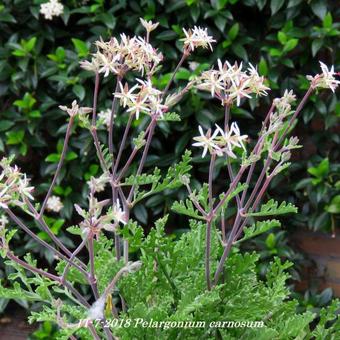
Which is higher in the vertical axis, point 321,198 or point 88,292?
point 321,198

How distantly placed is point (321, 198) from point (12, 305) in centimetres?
114

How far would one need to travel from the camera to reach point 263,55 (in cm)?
177

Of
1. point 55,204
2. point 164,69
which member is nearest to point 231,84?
point 164,69

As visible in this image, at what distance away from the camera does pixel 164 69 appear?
1842 millimetres

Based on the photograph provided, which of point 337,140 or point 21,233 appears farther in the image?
point 21,233

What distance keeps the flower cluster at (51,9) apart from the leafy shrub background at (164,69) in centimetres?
3

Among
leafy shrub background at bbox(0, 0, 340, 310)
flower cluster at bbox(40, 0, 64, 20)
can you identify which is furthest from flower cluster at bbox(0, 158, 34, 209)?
flower cluster at bbox(40, 0, 64, 20)

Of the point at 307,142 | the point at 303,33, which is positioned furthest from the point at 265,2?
the point at 307,142

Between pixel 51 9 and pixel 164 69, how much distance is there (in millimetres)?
400

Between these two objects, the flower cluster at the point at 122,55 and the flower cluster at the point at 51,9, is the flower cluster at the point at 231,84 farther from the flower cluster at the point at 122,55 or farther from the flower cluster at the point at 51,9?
the flower cluster at the point at 51,9

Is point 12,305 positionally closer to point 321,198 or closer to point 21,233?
point 21,233

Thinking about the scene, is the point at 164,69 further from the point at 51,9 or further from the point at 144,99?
the point at 144,99

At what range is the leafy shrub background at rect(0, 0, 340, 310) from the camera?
1.73 m

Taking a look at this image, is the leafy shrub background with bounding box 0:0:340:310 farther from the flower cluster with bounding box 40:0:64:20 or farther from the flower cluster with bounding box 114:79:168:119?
the flower cluster with bounding box 114:79:168:119
